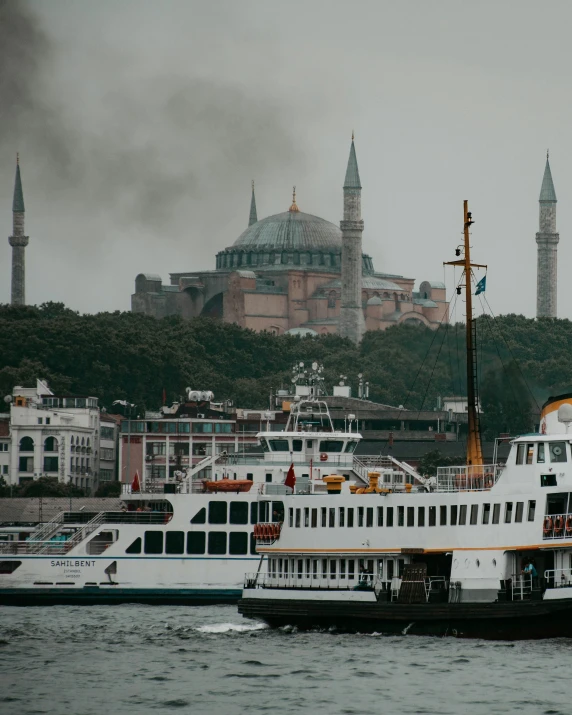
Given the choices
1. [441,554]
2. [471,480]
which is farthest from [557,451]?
[441,554]

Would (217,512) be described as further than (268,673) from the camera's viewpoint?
Yes

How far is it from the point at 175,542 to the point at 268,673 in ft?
64.0

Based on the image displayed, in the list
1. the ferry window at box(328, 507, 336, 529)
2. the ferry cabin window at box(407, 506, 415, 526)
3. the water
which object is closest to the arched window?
the water

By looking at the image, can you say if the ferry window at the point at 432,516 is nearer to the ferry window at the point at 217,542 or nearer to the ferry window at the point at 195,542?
the ferry window at the point at 217,542

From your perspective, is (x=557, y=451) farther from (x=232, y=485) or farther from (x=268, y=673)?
(x=232, y=485)

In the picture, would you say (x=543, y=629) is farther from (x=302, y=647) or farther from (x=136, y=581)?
(x=136, y=581)

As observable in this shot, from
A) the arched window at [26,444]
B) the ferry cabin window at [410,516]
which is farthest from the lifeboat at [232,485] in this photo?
the arched window at [26,444]

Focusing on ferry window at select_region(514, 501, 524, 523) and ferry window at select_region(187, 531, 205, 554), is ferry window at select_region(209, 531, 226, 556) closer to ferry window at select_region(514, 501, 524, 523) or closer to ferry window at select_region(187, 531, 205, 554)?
ferry window at select_region(187, 531, 205, 554)

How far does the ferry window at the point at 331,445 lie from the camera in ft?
231

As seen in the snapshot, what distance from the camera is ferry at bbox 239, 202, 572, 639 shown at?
54.0 meters

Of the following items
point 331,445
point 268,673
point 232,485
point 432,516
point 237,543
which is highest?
point 331,445

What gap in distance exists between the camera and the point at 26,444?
4877 inches

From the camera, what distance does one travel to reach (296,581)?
5788 cm

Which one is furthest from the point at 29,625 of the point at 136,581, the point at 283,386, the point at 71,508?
the point at 283,386
